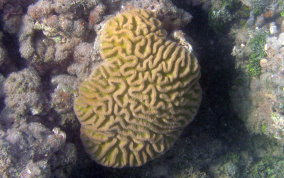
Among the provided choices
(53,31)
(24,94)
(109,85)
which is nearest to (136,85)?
(109,85)

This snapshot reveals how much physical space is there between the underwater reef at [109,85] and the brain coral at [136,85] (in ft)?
0.07

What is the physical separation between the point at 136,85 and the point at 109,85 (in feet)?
1.78

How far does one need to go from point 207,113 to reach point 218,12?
2950 millimetres

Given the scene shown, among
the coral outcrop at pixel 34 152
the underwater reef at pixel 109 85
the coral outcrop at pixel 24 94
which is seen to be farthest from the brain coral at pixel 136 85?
the coral outcrop at pixel 24 94

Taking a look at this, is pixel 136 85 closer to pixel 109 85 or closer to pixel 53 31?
pixel 109 85

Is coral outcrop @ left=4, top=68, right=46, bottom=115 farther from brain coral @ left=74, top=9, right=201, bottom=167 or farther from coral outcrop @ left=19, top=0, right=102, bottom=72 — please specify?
brain coral @ left=74, top=9, right=201, bottom=167

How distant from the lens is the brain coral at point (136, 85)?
4.88 meters

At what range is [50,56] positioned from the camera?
558cm

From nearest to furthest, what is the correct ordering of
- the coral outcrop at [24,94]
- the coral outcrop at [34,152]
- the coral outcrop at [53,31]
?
the coral outcrop at [34,152] < the coral outcrop at [24,94] < the coral outcrop at [53,31]

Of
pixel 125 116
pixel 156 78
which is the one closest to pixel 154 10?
pixel 156 78

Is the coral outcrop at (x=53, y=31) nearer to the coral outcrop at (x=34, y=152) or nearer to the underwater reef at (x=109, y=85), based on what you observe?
the underwater reef at (x=109, y=85)

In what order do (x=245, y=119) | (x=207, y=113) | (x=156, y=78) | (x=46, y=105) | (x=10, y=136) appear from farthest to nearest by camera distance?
(x=207, y=113) → (x=245, y=119) → (x=46, y=105) → (x=156, y=78) → (x=10, y=136)

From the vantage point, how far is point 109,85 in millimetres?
4965

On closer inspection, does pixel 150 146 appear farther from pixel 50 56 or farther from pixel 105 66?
pixel 50 56
